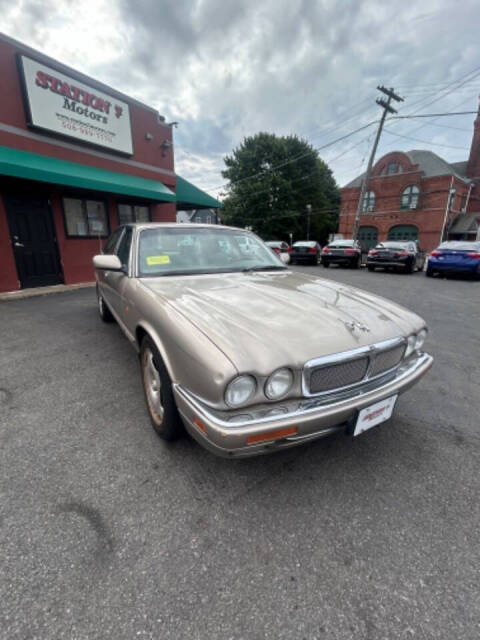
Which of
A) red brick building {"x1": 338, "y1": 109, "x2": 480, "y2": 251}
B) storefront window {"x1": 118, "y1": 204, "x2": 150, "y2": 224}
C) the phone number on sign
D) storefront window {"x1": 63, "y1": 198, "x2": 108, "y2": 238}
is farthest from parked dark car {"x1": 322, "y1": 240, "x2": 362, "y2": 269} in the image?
red brick building {"x1": 338, "y1": 109, "x2": 480, "y2": 251}

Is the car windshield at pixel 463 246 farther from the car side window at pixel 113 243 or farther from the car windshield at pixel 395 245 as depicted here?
the car side window at pixel 113 243

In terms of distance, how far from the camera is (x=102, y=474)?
1.79m

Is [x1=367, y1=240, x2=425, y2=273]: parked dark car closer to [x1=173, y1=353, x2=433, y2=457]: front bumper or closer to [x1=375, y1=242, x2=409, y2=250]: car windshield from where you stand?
[x1=375, y1=242, x2=409, y2=250]: car windshield

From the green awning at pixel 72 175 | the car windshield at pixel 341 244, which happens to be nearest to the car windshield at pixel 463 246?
the car windshield at pixel 341 244

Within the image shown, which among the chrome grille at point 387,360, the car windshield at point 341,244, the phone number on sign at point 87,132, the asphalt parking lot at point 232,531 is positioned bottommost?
the asphalt parking lot at point 232,531

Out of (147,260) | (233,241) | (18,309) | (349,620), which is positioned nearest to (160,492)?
(349,620)

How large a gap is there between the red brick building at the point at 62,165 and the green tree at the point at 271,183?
24.2 m

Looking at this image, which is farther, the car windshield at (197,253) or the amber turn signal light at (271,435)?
the car windshield at (197,253)

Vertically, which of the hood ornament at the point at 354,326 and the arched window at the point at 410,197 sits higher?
the arched window at the point at 410,197

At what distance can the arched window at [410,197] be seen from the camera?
93.7ft

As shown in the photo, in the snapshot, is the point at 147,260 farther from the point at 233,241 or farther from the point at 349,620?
the point at 349,620

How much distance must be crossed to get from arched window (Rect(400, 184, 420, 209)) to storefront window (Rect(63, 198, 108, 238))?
30070mm

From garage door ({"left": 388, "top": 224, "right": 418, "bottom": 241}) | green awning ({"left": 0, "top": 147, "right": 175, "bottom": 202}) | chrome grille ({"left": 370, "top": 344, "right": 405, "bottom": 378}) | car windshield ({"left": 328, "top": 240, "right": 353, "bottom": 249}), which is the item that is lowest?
chrome grille ({"left": 370, "top": 344, "right": 405, "bottom": 378})

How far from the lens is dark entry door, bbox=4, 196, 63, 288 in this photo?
707cm
